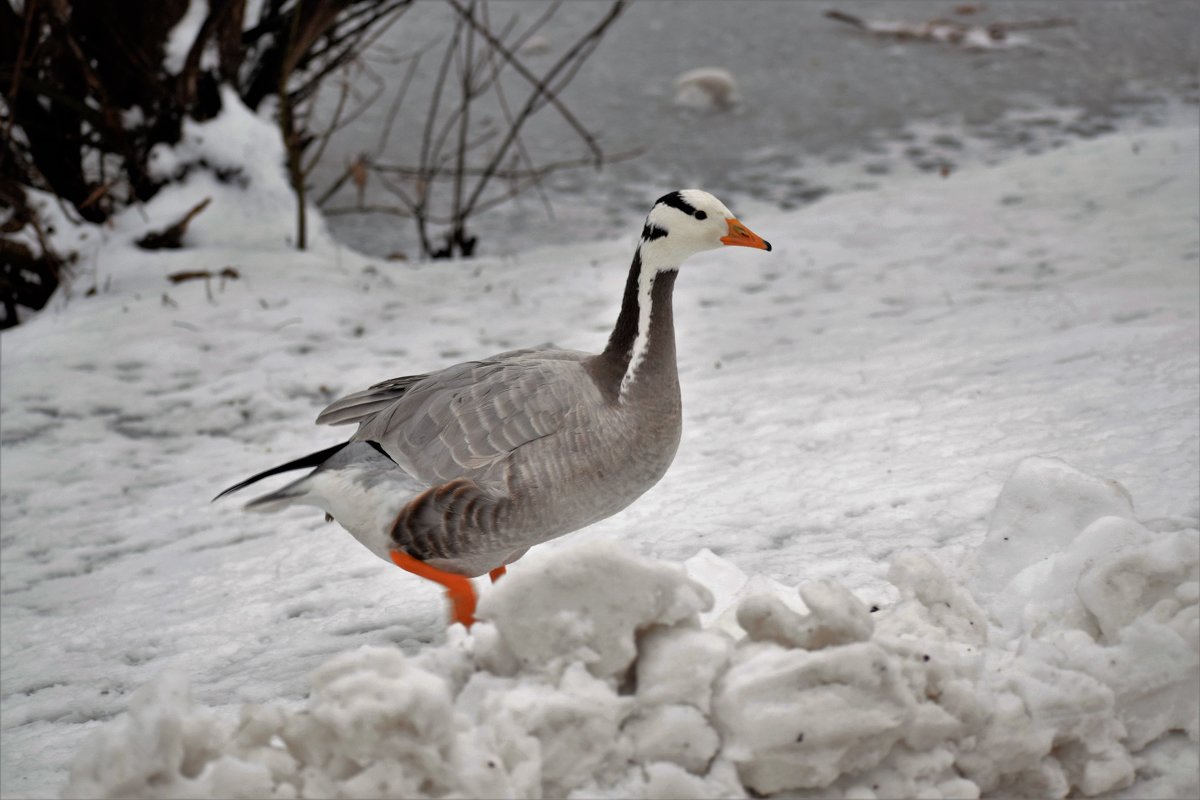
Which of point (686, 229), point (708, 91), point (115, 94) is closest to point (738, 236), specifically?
point (686, 229)

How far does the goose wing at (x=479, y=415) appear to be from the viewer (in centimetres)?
312

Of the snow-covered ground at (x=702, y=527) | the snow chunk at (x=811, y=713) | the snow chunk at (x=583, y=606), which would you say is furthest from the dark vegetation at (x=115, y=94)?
the snow chunk at (x=811, y=713)

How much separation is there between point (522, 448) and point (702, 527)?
3.32 ft

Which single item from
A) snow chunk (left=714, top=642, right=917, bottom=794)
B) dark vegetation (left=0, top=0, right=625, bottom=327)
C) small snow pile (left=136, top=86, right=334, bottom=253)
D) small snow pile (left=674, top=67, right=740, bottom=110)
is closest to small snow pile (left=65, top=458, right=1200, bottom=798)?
snow chunk (left=714, top=642, right=917, bottom=794)

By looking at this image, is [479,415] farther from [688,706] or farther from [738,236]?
[688,706]

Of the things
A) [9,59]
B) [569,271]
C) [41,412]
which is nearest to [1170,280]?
[569,271]

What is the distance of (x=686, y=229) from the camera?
323cm

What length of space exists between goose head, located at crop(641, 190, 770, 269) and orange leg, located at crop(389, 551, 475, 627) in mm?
985

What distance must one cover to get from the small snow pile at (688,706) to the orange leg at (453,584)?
26.0 inches

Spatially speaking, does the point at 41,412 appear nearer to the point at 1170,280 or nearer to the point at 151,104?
the point at 151,104

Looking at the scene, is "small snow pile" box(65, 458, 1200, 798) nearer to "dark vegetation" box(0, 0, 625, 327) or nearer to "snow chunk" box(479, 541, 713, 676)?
"snow chunk" box(479, 541, 713, 676)

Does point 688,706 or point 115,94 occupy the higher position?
point 115,94

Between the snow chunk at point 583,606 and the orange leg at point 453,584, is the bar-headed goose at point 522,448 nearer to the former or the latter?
the orange leg at point 453,584

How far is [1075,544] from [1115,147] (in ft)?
18.6
